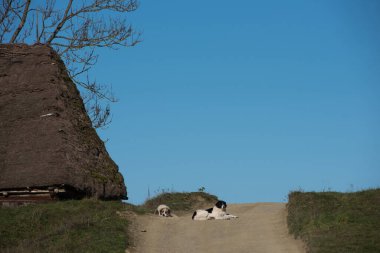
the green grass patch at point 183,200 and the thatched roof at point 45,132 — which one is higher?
the thatched roof at point 45,132

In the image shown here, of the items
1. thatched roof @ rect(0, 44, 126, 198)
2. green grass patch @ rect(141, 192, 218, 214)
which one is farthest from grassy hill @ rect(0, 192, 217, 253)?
green grass patch @ rect(141, 192, 218, 214)

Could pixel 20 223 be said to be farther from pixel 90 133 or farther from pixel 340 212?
pixel 340 212

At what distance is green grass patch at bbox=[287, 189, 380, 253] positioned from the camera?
11.8 metres

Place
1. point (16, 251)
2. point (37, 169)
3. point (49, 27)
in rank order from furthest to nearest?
point (49, 27) → point (37, 169) → point (16, 251)

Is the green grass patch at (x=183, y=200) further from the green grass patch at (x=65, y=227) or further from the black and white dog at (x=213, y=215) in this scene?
the green grass patch at (x=65, y=227)

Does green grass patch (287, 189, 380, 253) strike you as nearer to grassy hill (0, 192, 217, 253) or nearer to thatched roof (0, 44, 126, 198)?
grassy hill (0, 192, 217, 253)

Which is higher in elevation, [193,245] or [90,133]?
[90,133]

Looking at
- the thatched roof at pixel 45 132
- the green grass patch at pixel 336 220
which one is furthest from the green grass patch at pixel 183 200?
the green grass patch at pixel 336 220

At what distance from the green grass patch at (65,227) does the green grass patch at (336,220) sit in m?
4.03

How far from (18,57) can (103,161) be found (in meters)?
4.83

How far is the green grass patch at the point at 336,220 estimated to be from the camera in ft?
38.8

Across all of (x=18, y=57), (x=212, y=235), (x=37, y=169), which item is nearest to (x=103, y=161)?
(x=37, y=169)

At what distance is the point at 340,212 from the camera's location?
1409 cm

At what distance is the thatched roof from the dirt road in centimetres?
272
